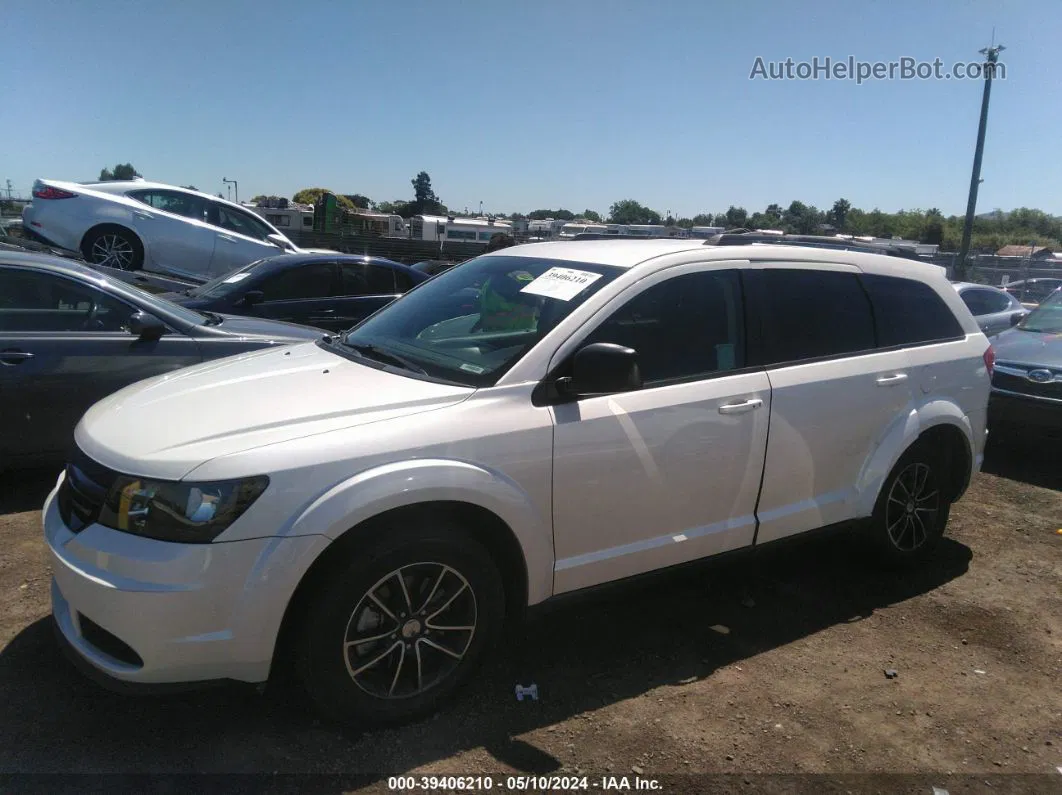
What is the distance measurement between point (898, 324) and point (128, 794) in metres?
4.11

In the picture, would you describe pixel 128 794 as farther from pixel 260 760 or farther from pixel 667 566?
pixel 667 566

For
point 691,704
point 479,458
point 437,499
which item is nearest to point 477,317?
point 479,458

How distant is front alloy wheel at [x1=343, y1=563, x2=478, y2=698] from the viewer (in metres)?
2.83

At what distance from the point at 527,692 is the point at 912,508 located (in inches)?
101

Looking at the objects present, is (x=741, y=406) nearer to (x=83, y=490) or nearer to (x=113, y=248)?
(x=83, y=490)

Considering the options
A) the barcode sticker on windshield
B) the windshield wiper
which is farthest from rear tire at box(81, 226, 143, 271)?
the barcode sticker on windshield

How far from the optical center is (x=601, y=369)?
3.05 m

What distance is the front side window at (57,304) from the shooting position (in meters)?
5.30

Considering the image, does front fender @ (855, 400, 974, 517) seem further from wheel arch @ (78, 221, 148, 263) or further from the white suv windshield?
wheel arch @ (78, 221, 148, 263)

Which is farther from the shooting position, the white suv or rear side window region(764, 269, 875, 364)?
rear side window region(764, 269, 875, 364)

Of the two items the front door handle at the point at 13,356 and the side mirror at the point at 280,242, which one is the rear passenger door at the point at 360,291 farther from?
the front door handle at the point at 13,356

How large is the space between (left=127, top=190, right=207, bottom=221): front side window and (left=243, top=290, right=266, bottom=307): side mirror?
13.4 ft

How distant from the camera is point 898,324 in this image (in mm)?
4391

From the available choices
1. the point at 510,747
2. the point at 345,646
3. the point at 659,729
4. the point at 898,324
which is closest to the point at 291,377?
the point at 345,646
